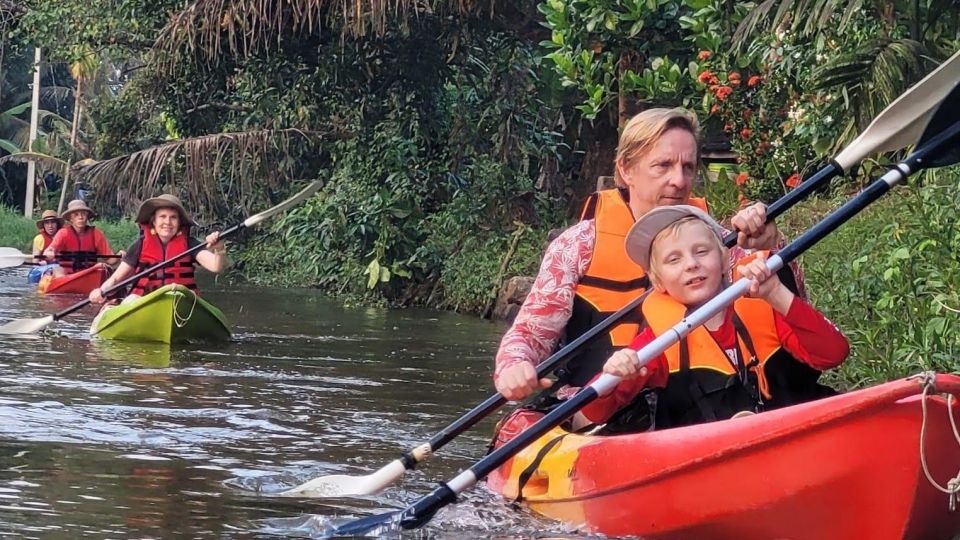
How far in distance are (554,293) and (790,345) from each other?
0.85m

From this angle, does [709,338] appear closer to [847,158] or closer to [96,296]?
[847,158]

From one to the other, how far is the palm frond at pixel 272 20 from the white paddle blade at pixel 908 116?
28.2 ft

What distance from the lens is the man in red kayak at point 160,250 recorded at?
10.3m

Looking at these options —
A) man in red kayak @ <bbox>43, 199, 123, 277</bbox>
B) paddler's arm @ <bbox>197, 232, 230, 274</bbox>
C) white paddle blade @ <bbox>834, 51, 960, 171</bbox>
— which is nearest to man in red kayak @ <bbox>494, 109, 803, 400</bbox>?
white paddle blade @ <bbox>834, 51, 960, 171</bbox>

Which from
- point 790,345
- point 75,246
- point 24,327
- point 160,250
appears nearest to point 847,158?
point 790,345

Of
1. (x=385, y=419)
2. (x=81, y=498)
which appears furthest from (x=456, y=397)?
(x=81, y=498)

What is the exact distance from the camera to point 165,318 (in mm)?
9773

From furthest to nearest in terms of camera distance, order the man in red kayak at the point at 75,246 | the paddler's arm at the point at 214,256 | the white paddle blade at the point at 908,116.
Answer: the man in red kayak at the point at 75,246 → the paddler's arm at the point at 214,256 → the white paddle blade at the point at 908,116

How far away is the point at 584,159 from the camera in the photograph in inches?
587

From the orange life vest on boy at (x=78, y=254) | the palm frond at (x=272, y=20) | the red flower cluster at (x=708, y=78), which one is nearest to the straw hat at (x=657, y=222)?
the red flower cluster at (x=708, y=78)

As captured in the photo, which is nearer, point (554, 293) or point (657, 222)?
point (657, 222)

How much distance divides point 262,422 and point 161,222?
13.5 ft

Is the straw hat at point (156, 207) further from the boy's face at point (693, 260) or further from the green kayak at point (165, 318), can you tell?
the boy's face at point (693, 260)

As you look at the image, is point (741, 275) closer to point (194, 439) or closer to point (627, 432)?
point (627, 432)
